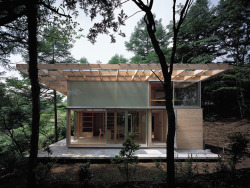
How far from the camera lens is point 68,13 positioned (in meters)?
4.55

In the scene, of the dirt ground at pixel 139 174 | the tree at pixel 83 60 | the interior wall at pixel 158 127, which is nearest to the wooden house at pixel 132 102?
the interior wall at pixel 158 127

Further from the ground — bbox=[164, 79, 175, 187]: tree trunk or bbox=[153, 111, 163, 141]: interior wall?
bbox=[164, 79, 175, 187]: tree trunk

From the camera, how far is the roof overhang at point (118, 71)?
6.77 meters

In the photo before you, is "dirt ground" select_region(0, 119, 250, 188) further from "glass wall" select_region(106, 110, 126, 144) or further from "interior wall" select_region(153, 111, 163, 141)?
"interior wall" select_region(153, 111, 163, 141)

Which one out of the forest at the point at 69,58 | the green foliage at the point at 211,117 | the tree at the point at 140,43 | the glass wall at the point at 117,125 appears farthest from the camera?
the tree at the point at 140,43

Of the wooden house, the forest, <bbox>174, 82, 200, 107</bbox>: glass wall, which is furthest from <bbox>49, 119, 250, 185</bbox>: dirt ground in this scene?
<bbox>174, 82, 200, 107</bbox>: glass wall

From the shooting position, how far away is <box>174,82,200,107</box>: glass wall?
8.45m

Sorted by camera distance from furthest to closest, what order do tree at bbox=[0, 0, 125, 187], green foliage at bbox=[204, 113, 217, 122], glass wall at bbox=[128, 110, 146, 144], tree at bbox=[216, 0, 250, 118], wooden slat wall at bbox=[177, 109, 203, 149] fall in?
green foliage at bbox=[204, 113, 217, 122] → tree at bbox=[216, 0, 250, 118] → glass wall at bbox=[128, 110, 146, 144] → wooden slat wall at bbox=[177, 109, 203, 149] → tree at bbox=[0, 0, 125, 187]

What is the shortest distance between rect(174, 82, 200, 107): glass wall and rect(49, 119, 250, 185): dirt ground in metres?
3.09

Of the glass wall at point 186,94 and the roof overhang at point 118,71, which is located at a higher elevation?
the roof overhang at point 118,71

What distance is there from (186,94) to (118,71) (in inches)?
168

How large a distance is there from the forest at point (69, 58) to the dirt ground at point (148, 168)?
9.2 inches

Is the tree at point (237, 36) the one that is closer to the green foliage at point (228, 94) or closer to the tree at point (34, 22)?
the green foliage at point (228, 94)

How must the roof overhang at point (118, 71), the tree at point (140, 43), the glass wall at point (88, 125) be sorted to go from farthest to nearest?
the tree at point (140, 43) → the glass wall at point (88, 125) → the roof overhang at point (118, 71)
